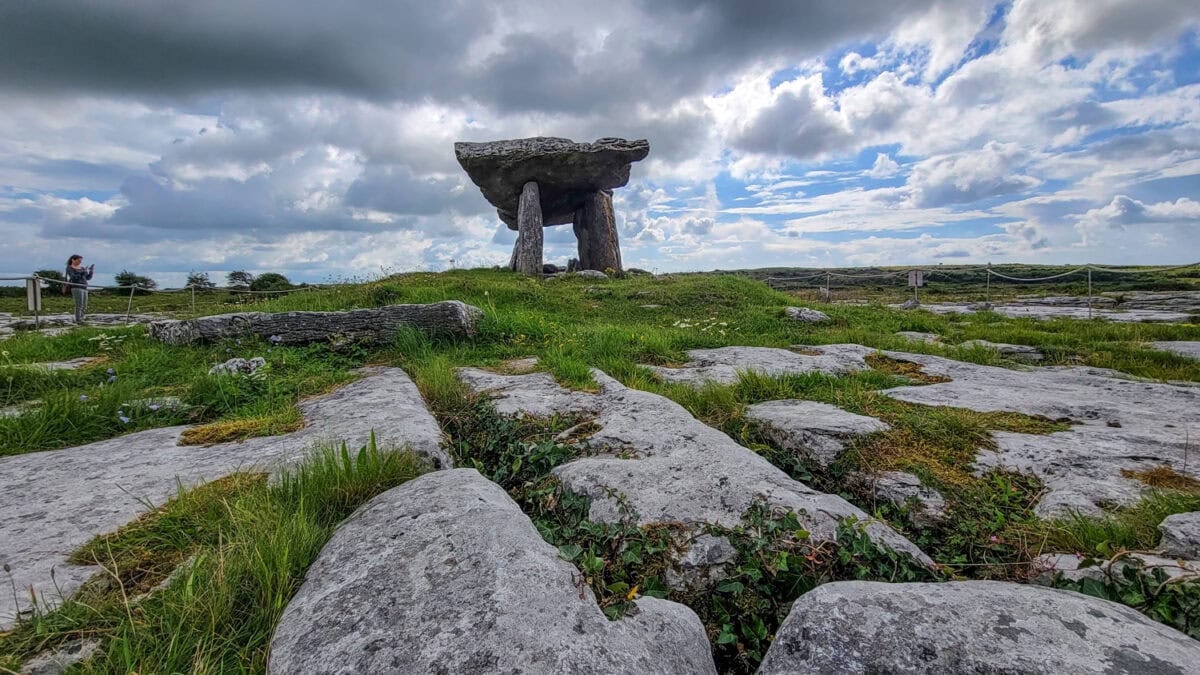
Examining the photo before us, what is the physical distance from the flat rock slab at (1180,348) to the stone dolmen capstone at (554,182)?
1243 centimetres

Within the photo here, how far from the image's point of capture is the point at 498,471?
2807 millimetres

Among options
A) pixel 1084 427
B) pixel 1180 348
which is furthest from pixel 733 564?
pixel 1180 348

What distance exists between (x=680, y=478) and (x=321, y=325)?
17.5ft

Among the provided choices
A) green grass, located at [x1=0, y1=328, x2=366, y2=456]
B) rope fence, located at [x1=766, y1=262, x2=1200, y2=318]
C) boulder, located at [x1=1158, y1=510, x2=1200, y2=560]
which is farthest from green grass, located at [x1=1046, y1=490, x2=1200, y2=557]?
rope fence, located at [x1=766, y1=262, x2=1200, y2=318]

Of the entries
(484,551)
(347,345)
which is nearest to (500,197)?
(347,345)

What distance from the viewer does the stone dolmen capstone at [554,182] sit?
625 inches

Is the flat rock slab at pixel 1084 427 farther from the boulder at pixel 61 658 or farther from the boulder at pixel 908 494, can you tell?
the boulder at pixel 61 658

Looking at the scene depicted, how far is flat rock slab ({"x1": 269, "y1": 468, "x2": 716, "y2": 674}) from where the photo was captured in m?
1.21

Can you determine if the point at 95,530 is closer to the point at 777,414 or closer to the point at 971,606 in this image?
the point at 971,606

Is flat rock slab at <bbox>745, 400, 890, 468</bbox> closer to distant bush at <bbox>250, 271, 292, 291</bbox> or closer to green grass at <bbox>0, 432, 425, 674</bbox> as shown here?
green grass at <bbox>0, 432, 425, 674</bbox>

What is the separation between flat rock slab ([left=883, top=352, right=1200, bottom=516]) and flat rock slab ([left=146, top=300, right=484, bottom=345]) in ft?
16.3

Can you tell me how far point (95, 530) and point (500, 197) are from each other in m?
17.4

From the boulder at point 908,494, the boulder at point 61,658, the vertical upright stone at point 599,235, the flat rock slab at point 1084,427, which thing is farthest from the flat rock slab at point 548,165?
the boulder at point 61,658

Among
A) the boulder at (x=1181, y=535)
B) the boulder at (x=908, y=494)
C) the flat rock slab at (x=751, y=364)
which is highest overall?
the flat rock slab at (x=751, y=364)
